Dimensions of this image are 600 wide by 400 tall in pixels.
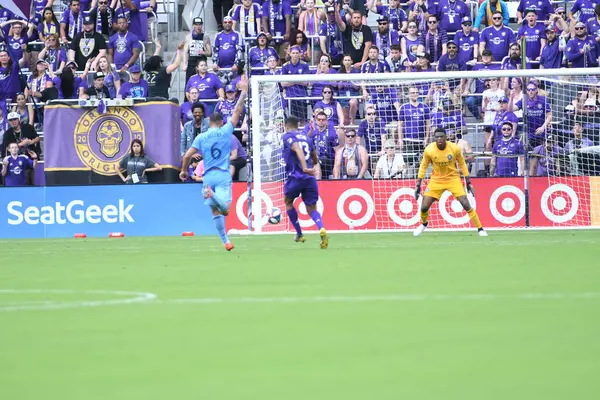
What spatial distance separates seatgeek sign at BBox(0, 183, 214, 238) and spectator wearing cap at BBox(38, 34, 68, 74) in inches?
151

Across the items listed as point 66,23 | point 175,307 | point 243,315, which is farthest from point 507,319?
point 66,23

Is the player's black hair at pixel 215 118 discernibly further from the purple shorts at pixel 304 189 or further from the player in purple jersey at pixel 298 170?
the purple shorts at pixel 304 189

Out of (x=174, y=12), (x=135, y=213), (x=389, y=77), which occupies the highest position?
(x=174, y=12)

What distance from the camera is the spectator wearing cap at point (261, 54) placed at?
2597 centimetres

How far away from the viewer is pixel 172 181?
25.3m

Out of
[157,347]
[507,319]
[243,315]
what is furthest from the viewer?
[243,315]

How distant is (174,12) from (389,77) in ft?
28.8

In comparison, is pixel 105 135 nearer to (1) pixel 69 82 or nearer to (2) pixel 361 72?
(1) pixel 69 82

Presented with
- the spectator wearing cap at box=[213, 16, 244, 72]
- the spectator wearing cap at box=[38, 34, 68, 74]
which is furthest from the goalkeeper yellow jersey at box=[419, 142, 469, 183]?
the spectator wearing cap at box=[38, 34, 68, 74]

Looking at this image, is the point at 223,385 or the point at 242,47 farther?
the point at 242,47

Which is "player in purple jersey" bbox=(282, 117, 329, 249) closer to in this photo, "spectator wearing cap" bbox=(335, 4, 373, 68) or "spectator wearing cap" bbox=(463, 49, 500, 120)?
"spectator wearing cap" bbox=(463, 49, 500, 120)

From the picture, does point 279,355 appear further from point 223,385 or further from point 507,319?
point 507,319

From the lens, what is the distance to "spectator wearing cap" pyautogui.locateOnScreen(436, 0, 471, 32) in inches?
1021

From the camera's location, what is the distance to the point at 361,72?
2547cm
